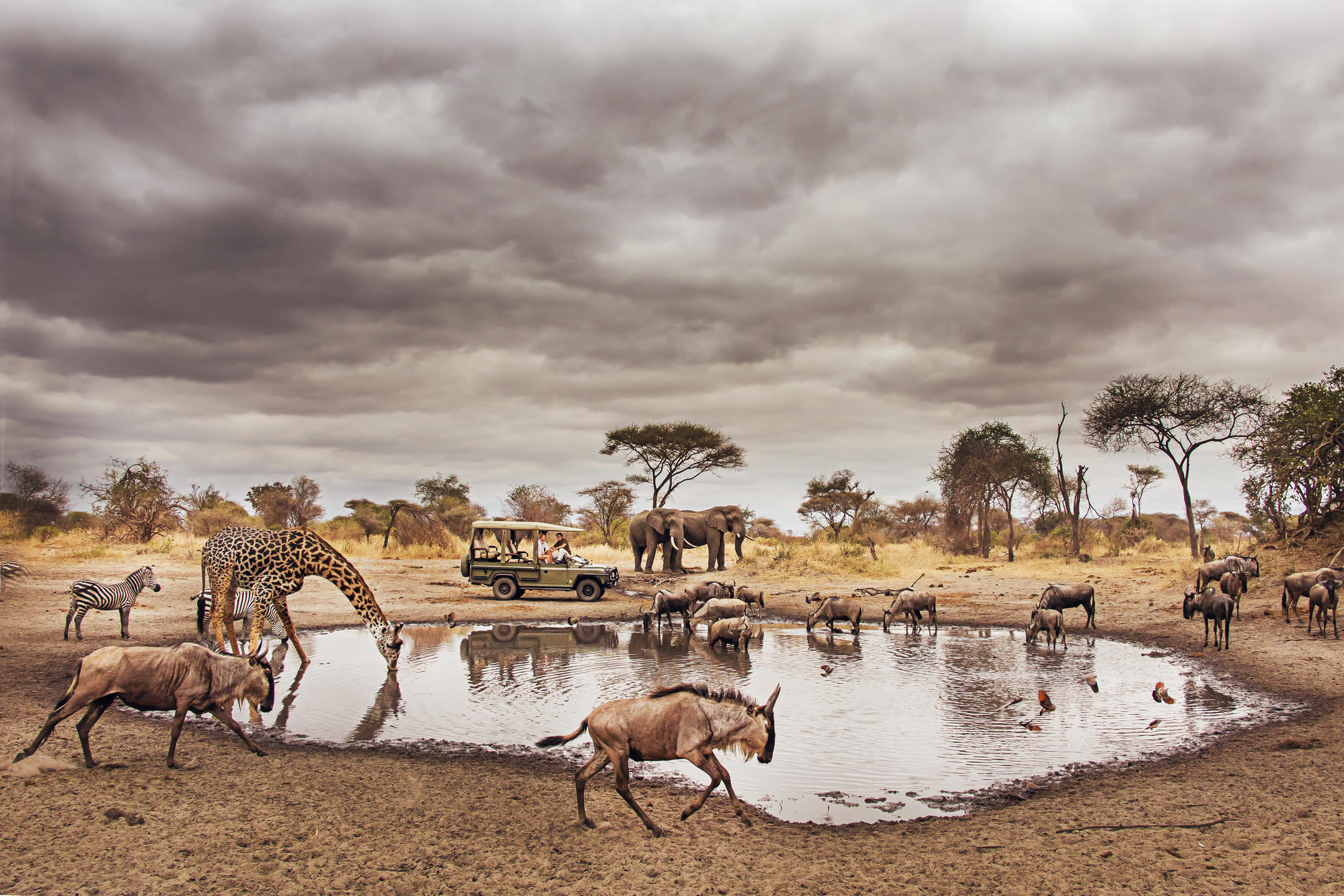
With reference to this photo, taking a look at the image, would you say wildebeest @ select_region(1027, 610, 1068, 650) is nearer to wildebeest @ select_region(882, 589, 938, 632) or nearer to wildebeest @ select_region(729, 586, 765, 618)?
wildebeest @ select_region(882, 589, 938, 632)

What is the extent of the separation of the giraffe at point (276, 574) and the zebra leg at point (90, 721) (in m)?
4.60

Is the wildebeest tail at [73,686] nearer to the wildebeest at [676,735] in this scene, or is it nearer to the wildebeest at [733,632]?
the wildebeest at [676,735]

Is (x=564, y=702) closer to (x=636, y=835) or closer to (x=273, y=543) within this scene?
(x=636, y=835)

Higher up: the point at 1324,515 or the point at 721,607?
the point at 1324,515

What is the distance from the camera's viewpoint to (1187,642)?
48.9 feet

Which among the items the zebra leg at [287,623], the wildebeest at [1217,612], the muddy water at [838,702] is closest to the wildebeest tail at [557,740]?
the muddy water at [838,702]

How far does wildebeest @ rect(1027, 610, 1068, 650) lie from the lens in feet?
48.8

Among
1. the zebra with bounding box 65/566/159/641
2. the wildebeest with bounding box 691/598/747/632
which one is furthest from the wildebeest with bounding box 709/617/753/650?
the zebra with bounding box 65/566/159/641

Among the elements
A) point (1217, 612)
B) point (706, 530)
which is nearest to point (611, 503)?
point (706, 530)

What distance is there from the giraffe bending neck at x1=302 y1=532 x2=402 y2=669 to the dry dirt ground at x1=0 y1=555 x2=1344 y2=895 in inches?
149

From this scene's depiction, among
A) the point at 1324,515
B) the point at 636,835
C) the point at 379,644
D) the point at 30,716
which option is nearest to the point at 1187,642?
the point at 1324,515

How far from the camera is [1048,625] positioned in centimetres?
1485

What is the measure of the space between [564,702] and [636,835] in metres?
4.75

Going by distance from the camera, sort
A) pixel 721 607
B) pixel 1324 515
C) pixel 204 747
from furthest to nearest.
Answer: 1. pixel 1324 515
2. pixel 721 607
3. pixel 204 747
